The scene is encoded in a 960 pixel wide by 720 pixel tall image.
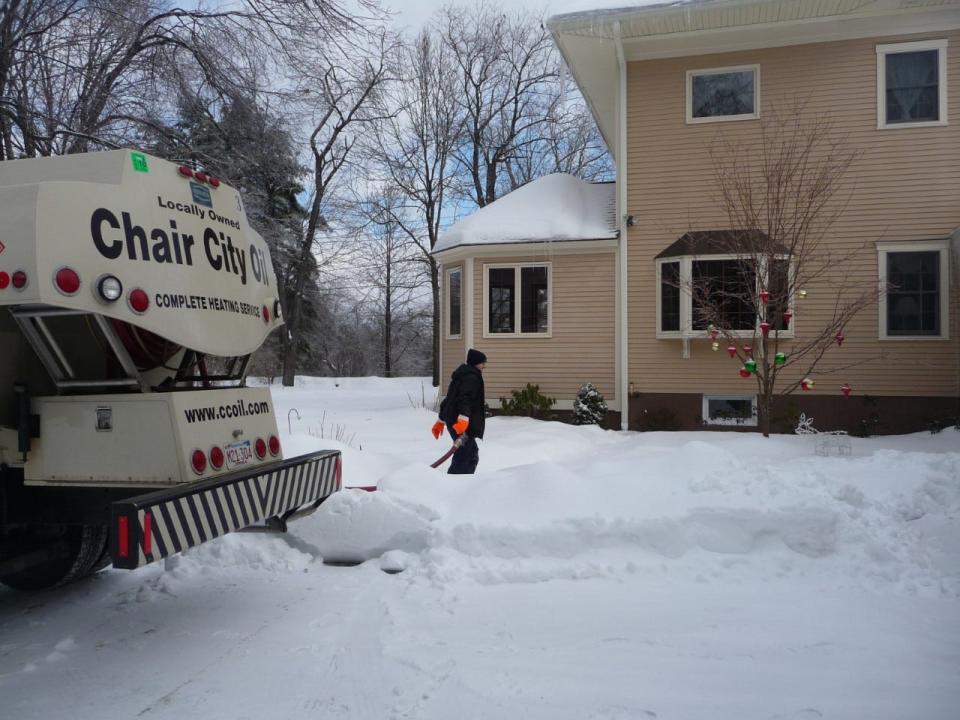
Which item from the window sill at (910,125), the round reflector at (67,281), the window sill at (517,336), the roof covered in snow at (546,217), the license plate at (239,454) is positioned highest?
the window sill at (910,125)

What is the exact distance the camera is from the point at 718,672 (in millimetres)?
3432

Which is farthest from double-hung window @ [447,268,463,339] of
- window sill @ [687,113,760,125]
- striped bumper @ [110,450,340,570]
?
striped bumper @ [110,450,340,570]

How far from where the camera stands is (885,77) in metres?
13.0

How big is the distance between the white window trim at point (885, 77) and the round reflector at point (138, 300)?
44.4 ft

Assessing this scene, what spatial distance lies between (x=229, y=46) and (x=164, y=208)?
8.35 meters

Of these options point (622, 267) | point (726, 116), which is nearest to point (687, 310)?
point (622, 267)

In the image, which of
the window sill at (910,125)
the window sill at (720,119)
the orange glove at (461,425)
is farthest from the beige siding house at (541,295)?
the orange glove at (461,425)

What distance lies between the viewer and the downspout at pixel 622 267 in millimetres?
13961

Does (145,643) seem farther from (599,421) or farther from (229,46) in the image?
(599,421)

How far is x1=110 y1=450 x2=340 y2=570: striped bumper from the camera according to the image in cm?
330

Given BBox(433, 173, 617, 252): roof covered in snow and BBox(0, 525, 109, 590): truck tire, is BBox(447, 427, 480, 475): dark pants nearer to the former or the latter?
BBox(0, 525, 109, 590): truck tire

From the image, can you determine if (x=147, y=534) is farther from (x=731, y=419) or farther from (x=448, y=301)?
(x=448, y=301)

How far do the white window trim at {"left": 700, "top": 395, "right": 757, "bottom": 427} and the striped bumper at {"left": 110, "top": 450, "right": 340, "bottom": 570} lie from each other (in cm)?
1032

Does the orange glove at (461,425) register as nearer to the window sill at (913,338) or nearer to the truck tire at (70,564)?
the truck tire at (70,564)
